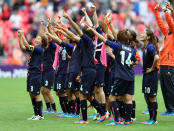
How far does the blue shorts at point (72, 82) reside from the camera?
1123 cm

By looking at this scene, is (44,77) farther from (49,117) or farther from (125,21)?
(125,21)

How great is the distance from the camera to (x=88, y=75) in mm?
9805

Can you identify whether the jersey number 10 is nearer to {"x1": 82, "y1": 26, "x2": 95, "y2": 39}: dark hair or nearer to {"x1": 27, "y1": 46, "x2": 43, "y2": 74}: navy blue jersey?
{"x1": 82, "y1": 26, "x2": 95, "y2": 39}: dark hair

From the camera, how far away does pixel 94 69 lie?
9.94 m

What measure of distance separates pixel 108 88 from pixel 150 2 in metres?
17.9

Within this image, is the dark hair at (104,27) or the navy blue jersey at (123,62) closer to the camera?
the navy blue jersey at (123,62)

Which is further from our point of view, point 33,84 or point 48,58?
point 48,58

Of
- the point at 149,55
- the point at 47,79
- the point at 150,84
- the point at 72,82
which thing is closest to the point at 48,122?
the point at 72,82

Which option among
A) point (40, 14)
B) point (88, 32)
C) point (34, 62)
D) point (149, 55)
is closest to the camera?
point (88, 32)

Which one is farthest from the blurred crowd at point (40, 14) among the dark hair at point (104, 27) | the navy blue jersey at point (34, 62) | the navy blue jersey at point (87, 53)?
the navy blue jersey at point (87, 53)

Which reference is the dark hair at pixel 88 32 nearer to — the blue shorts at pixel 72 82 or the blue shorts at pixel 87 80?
the blue shorts at pixel 87 80

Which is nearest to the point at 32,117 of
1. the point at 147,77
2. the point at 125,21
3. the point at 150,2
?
the point at 147,77

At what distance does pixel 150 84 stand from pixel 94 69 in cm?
135

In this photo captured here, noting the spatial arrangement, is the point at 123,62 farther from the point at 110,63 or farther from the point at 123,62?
the point at 110,63
